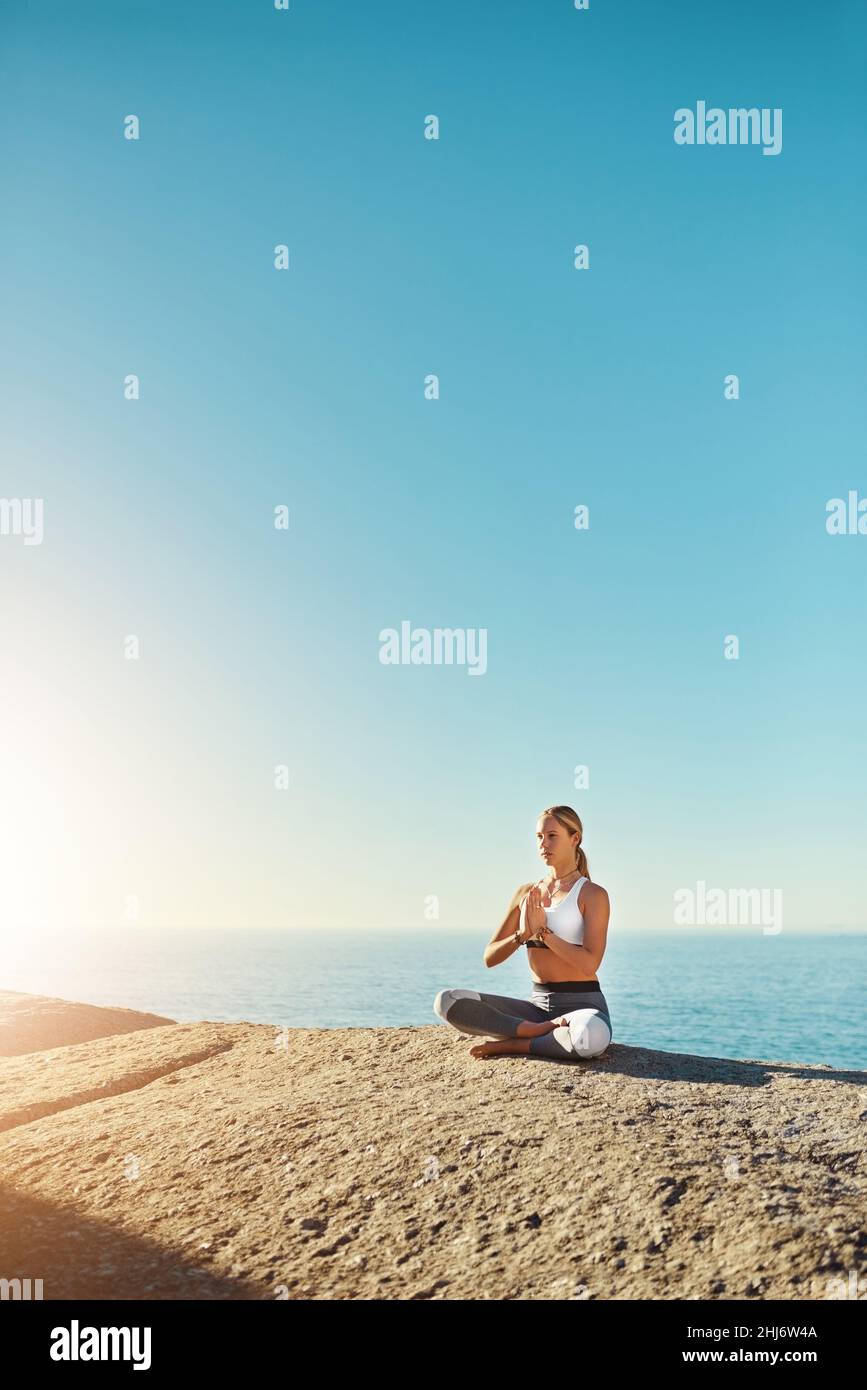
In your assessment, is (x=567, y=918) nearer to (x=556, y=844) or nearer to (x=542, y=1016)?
(x=556, y=844)

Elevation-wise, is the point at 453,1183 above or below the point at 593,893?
below

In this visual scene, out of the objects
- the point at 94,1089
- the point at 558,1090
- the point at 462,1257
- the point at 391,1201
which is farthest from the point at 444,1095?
the point at 94,1089

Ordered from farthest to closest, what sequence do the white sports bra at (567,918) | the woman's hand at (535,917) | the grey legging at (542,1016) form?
the white sports bra at (567,918) < the woman's hand at (535,917) < the grey legging at (542,1016)

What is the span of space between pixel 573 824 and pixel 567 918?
0.62m

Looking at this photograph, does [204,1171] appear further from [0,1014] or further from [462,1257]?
[0,1014]

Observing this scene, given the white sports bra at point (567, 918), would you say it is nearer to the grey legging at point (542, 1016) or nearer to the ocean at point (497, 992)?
Answer: the grey legging at point (542, 1016)

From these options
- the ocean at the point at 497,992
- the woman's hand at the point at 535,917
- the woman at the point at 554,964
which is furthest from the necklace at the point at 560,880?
the ocean at the point at 497,992

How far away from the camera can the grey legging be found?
6066mm

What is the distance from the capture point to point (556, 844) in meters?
6.59

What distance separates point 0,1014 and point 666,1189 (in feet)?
27.0

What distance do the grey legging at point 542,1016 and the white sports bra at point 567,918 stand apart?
374mm

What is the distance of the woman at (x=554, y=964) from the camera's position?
6.15 metres

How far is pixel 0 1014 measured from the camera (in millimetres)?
10367

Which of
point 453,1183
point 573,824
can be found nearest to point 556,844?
point 573,824
